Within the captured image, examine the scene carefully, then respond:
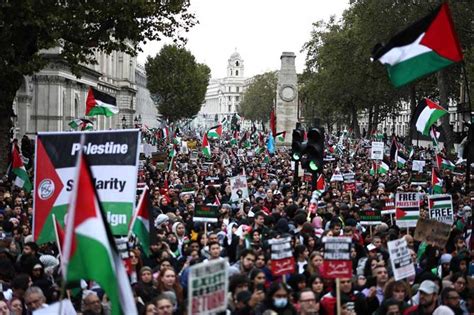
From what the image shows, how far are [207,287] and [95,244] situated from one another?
0.96 meters

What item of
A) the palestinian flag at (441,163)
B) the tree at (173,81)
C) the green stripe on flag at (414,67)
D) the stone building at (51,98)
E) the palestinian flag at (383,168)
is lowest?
the palestinian flag at (383,168)

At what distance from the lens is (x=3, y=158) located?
29969 millimetres

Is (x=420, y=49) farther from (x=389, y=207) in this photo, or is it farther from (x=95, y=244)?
(x=389, y=207)

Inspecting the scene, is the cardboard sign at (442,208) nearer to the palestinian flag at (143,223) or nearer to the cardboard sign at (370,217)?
the cardboard sign at (370,217)

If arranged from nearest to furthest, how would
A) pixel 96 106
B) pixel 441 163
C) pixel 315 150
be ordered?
pixel 315 150 < pixel 441 163 < pixel 96 106

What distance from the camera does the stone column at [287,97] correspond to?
60281 millimetres

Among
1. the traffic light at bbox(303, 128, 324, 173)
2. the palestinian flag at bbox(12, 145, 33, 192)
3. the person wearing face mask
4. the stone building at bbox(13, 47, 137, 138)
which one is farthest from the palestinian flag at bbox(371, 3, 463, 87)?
the stone building at bbox(13, 47, 137, 138)

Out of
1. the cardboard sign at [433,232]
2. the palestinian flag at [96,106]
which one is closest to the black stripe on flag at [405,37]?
the cardboard sign at [433,232]

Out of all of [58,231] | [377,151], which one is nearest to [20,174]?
[58,231]

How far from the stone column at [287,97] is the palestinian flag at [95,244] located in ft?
173

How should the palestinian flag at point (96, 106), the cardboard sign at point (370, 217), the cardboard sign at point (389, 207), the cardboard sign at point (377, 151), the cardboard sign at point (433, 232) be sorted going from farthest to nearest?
the cardboard sign at point (377, 151), the palestinian flag at point (96, 106), the cardboard sign at point (389, 207), the cardboard sign at point (370, 217), the cardboard sign at point (433, 232)

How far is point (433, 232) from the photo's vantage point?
13.4 metres

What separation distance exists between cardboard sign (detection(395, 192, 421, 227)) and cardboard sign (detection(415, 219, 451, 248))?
5.80 feet

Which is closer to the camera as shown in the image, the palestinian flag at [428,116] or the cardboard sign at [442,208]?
the cardboard sign at [442,208]
